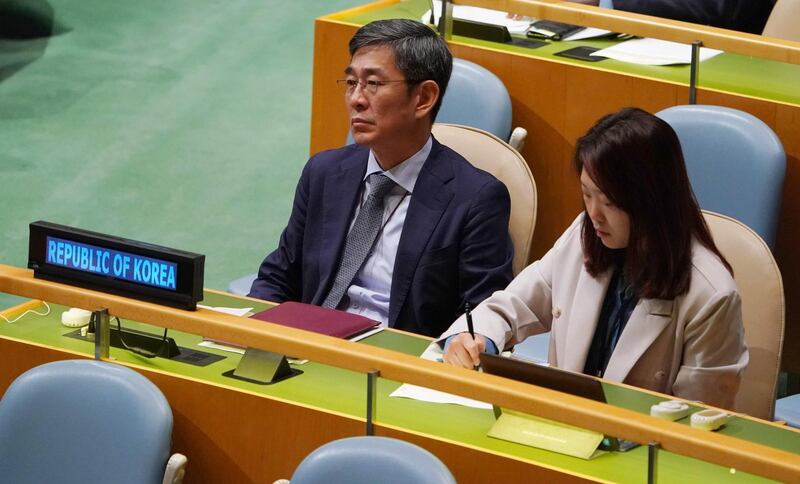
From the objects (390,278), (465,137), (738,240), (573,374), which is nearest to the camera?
(573,374)

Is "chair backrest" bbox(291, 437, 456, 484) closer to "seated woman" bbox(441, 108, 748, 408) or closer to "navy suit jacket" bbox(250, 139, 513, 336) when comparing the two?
"seated woman" bbox(441, 108, 748, 408)

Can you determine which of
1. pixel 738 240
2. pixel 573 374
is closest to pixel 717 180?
pixel 738 240

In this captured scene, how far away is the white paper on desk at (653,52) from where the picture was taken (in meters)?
3.75

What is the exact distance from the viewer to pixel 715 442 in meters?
2.08

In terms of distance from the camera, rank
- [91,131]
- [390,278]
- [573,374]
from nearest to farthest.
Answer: [573,374] → [390,278] → [91,131]

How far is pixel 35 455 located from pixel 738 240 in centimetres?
145

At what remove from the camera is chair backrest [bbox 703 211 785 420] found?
2.88 m

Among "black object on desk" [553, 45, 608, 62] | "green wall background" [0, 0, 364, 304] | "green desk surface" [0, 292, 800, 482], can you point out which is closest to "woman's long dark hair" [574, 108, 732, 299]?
"green desk surface" [0, 292, 800, 482]

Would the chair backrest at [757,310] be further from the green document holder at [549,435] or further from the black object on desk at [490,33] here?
the black object on desk at [490,33]

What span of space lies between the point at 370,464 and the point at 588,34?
6.95 ft

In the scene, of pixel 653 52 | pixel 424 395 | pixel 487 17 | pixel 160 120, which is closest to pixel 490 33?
pixel 487 17

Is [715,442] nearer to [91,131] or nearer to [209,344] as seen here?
[209,344]

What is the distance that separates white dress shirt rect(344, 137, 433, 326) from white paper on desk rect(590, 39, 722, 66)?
2.60ft

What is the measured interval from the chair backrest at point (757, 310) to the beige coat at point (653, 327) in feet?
0.70
